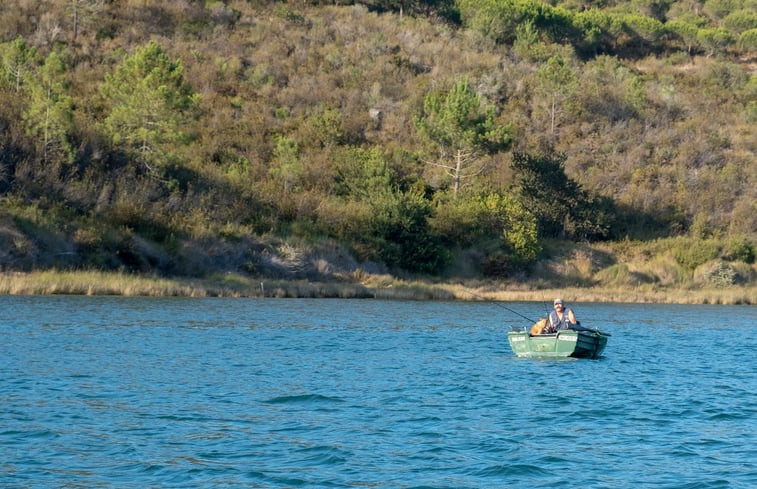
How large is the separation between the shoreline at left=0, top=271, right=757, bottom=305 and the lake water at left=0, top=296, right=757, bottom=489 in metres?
7.11

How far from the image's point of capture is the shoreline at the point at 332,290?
147 ft

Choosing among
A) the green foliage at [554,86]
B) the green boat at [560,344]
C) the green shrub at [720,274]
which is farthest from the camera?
the green foliage at [554,86]

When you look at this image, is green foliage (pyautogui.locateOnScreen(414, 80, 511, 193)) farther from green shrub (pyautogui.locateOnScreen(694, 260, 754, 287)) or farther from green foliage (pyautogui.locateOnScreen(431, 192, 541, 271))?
green shrub (pyautogui.locateOnScreen(694, 260, 754, 287))

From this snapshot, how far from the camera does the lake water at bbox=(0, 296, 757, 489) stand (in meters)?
15.5

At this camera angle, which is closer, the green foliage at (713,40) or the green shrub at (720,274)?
the green shrub at (720,274)

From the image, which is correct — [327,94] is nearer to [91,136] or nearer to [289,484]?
[91,136]

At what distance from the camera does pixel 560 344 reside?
2947cm

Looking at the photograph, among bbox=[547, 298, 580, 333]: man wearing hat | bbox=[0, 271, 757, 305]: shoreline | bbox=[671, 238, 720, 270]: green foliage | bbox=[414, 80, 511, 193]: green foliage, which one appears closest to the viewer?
bbox=[547, 298, 580, 333]: man wearing hat

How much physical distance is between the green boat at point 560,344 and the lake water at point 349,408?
385 mm

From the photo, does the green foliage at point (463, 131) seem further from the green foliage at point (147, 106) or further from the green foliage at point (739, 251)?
the green foliage at point (147, 106)

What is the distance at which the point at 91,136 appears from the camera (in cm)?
5766

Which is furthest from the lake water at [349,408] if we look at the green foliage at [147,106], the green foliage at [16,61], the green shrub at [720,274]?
the green foliage at [16,61]

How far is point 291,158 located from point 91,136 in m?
14.2

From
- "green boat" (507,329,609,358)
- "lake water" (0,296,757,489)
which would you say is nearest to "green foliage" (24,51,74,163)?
"lake water" (0,296,757,489)
